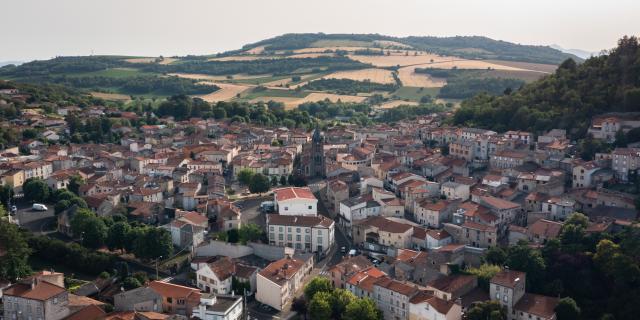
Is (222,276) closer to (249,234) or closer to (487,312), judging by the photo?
(249,234)

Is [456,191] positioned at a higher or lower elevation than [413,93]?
lower

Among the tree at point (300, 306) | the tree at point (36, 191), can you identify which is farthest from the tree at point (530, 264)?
the tree at point (36, 191)

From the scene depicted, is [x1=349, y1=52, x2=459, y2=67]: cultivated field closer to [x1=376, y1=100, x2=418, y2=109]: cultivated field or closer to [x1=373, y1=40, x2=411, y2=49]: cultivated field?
[x1=373, y1=40, x2=411, y2=49]: cultivated field

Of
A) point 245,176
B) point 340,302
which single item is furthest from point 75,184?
point 340,302

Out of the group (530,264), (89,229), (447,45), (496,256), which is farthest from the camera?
(447,45)

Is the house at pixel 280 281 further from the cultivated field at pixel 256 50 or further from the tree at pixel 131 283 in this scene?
the cultivated field at pixel 256 50

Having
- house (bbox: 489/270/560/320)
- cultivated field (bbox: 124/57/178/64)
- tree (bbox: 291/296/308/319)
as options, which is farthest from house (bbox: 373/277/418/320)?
cultivated field (bbox: 124/57/178/64)
